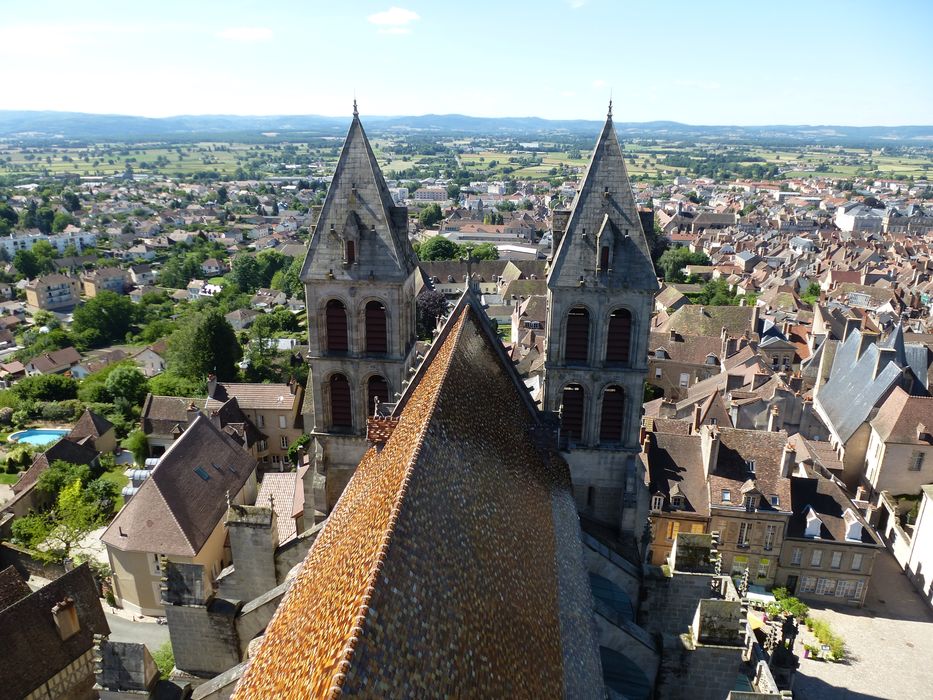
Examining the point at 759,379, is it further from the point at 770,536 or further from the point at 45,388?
the point at 45,388

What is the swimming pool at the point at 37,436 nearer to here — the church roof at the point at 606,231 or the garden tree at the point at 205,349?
the garden tree at the point at 205,349

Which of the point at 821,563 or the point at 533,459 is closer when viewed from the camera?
the point at 533,459

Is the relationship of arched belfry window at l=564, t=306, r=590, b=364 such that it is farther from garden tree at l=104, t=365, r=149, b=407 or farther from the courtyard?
garden tree at l=104, t=365, r=149, b=407

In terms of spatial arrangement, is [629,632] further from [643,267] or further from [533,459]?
[643,267]

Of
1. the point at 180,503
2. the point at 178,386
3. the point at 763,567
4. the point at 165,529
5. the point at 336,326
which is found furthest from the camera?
the point at 178,386

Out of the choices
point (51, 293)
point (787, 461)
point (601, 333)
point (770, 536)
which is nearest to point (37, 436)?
point (601, 333)

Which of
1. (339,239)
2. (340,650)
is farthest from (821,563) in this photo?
(340,650)

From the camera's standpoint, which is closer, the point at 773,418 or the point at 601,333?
the point at 601,333
